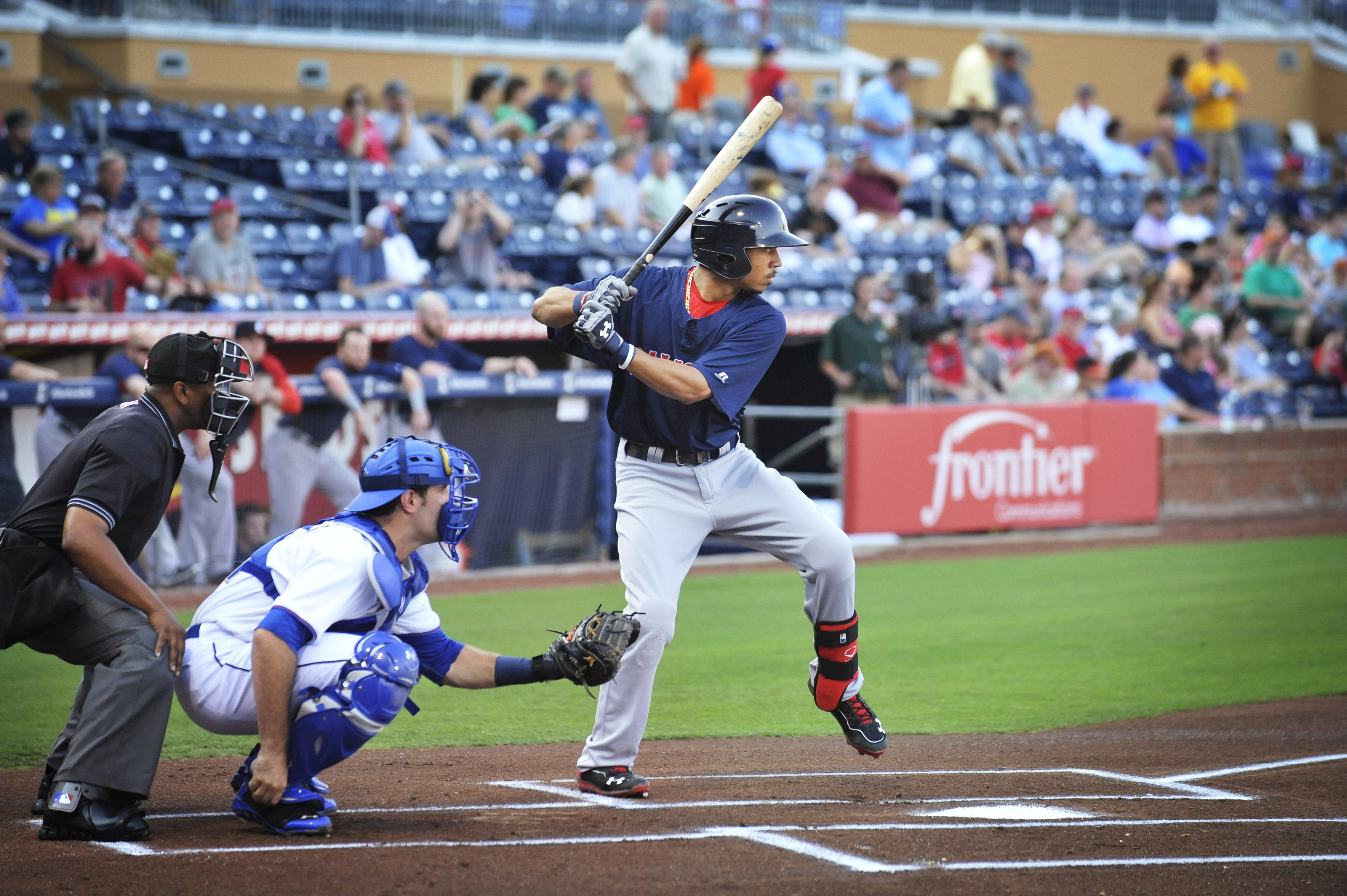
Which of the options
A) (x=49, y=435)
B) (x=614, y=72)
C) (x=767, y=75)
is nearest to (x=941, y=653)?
(x=49, y=435)

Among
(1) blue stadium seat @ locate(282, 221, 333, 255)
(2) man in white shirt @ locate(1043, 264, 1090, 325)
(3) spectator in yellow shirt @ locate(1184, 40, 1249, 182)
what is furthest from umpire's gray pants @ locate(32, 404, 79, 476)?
(3) spectator in yellow shirt @ locate(1184, 40, 1249, 182)

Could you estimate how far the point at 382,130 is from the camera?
14891 mm

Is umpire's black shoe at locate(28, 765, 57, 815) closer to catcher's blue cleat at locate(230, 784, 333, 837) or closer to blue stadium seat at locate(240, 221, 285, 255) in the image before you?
catcher's blue cleat at locate(230, 784, 333, 837)

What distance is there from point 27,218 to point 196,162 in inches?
107

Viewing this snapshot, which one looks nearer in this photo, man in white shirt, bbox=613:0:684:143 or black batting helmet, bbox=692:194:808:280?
black batting helmet, bbox=692:194:808:280

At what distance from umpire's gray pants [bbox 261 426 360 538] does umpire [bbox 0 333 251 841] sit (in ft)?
A: 17.7

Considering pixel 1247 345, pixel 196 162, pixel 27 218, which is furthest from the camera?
pixel 1247 345

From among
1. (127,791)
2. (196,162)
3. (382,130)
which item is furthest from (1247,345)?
(127,791)

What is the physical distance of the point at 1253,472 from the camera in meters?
14.9

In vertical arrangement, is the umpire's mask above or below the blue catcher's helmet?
above

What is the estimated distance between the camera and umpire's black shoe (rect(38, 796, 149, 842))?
4.26 m

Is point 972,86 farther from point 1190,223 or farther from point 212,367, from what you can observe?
point 212,367

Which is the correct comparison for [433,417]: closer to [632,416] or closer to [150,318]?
[150,318]

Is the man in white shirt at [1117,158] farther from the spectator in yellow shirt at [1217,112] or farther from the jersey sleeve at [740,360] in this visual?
the jersey sleeve at [740,360]
